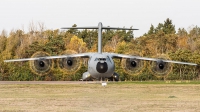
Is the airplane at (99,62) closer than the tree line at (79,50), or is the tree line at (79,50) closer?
the airplane at (99,62)

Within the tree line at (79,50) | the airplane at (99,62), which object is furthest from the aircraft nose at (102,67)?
the tree line at (79,50)

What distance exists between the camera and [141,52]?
69.3 metres

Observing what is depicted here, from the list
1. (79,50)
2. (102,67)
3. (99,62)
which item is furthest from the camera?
(79,50)

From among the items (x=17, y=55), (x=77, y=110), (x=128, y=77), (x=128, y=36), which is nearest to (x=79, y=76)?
(x=128, y=77)

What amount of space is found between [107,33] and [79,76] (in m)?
50.9

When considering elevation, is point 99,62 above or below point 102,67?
above

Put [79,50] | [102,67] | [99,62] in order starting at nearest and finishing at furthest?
[102,67]
[99,62]
[79,50]

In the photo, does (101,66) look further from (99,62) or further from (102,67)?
(99,62)

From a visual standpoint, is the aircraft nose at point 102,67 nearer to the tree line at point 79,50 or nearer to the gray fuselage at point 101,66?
the gray fuselage at point 101,66

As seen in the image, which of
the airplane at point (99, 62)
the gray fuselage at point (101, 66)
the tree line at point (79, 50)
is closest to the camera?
the gray fuselage at point (101, 66)

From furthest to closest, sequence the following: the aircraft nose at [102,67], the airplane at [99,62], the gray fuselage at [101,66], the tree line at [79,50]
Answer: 1. the tree line at [79,50]
2. the airplane at [99,62]
3. the gray fuselage at [101,66]
4. the aircraft nose at [102,67]

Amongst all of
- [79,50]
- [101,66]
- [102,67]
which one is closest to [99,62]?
[101,66]

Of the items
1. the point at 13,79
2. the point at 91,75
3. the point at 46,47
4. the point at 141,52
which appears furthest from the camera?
the point at 141,52

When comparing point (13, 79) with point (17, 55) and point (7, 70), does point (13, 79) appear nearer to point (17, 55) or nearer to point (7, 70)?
point (7, 70)
